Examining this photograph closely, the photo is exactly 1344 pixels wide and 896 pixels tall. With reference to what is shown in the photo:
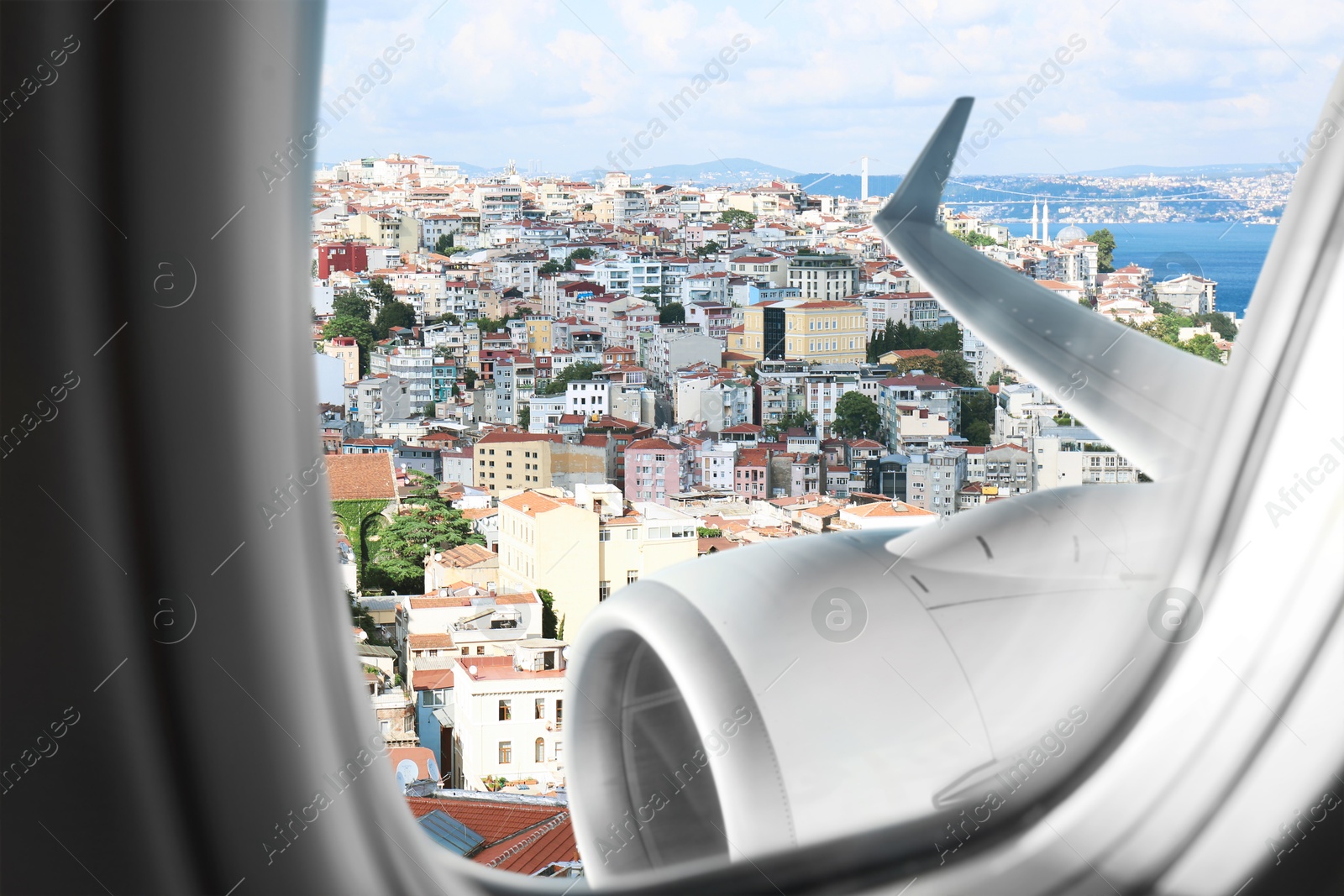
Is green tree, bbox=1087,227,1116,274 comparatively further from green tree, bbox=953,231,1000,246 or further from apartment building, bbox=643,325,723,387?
apartment building, bbox=643,325,723,387

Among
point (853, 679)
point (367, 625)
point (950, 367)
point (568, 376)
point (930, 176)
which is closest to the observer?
point (853, 679)

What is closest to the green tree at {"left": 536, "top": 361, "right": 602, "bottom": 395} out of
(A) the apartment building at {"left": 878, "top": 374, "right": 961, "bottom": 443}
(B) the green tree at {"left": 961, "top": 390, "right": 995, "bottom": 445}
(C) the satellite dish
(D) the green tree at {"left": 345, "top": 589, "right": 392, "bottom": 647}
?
(D) the green tree at {"left": 345, "top": 589, "right": 392, "bottom": 647}

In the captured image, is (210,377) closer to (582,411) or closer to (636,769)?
(636,769)

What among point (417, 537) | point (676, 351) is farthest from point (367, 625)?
point (676, 351)

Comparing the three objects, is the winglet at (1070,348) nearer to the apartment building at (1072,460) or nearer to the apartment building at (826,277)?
the apartment building at (1072,460)

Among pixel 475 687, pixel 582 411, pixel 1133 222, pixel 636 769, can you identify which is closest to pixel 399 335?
pixel 582 411

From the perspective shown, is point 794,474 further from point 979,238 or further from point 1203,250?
point 1203,250

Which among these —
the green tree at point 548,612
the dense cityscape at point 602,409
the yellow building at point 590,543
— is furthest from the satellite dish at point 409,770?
the yellow building at point 590,543
